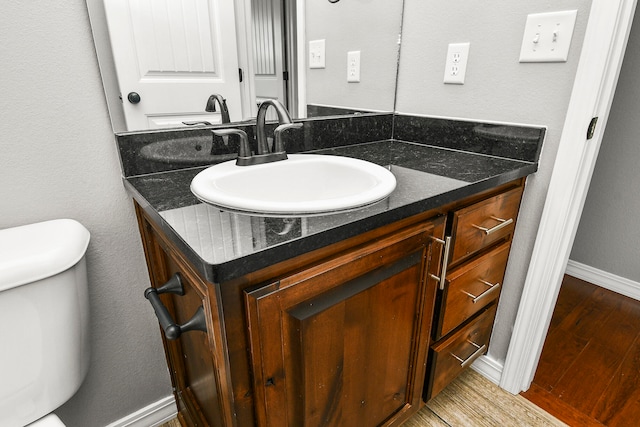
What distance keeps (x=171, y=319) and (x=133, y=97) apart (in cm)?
50

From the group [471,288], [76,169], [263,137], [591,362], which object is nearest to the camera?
[76,169]

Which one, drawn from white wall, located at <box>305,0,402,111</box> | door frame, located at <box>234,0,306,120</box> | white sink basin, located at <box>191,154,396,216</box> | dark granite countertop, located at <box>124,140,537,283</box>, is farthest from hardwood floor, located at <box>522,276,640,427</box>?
door frame, located at <box>234,0,306,120</box>

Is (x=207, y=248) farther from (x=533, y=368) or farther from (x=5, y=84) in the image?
(x=533, y=368)

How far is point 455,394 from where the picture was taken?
4.00 feet

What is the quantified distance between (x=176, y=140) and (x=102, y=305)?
0.45 metres

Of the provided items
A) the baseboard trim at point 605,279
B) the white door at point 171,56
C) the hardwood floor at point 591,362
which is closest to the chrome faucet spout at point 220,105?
the white door at point 171,56

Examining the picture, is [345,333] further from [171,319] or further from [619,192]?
[619,192]

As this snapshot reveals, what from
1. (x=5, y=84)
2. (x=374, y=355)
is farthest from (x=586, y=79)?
(x=5, y=84)

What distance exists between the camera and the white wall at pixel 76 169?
26.8 inches

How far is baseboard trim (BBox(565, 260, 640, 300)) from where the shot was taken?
5.83ft

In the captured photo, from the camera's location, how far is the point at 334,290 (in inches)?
24.9

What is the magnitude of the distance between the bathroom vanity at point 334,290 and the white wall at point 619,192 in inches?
41.2

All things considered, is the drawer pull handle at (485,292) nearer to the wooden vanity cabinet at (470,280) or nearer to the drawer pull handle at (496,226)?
the wooden vanity cabinet at (470,280)

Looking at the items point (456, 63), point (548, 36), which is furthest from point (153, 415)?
point (548, 36)
